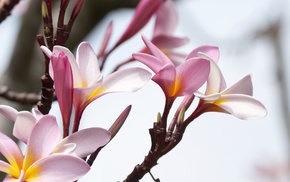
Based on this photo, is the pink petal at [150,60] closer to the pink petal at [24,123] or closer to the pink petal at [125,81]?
the pink petal at [125,81]

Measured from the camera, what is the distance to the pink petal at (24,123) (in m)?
0.48

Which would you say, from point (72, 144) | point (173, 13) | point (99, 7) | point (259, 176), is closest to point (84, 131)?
point (72, 144)

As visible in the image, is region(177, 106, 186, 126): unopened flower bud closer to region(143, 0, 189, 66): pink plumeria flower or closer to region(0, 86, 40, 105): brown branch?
region(143, 0, 189, 66): pink plumeria flower

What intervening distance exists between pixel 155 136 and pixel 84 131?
13 cm

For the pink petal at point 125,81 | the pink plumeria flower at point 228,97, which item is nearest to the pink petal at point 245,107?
the pink plumeria flower at point 228,97

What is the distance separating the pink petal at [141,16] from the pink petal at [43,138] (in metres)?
0.42

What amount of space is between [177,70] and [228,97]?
0.26 feet

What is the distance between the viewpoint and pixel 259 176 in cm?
607

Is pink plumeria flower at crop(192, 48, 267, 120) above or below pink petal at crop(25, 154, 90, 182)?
above

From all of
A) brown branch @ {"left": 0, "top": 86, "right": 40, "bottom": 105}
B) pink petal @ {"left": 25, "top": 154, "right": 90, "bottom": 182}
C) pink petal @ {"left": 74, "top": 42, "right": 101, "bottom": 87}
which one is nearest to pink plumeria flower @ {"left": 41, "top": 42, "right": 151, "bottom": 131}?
pink petal @ {"left": 74, "top": 42, "right": 101, "bottom": 87}

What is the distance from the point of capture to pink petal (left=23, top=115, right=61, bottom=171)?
0.46 m

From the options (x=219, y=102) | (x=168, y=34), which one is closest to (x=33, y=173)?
(x=219, y=102)

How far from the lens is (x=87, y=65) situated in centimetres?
54

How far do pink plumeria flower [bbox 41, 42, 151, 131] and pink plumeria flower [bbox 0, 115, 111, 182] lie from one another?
2.6 inches
